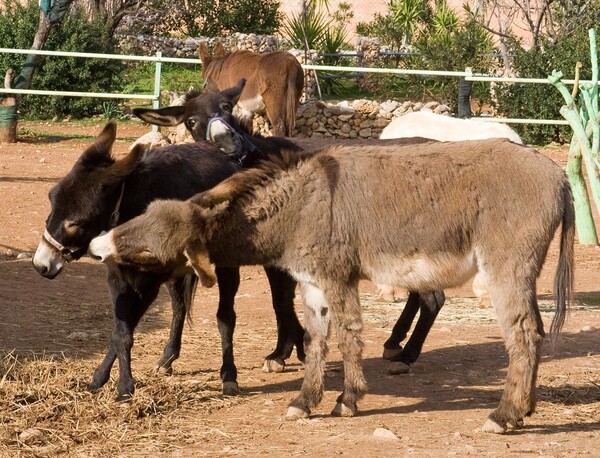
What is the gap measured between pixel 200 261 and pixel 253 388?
4.23 feet

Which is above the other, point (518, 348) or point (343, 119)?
point (518, 348)

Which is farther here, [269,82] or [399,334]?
[269,82]

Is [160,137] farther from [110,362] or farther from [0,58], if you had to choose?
[110,362]

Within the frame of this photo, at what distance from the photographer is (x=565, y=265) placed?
5734 millimetres

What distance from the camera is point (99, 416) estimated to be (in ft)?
17.9

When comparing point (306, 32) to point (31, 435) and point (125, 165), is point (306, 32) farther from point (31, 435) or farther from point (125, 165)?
point (31, 435)

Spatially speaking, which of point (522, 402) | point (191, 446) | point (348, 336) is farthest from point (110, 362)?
point (522, 402)

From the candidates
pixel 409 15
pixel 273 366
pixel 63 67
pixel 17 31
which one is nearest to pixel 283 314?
pixel 273 366

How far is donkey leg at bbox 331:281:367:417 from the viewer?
5582 millimetres

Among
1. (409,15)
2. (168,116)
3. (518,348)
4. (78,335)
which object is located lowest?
(78,335)

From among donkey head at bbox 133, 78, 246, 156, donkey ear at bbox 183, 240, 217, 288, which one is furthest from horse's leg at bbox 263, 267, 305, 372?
donkey ear at bbox 183, 240, 217, 288

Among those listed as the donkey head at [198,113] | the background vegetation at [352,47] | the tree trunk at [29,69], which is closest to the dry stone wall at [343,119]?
the background vegetation at [352,47]

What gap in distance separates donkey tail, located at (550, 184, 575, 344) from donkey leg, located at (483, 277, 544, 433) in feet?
0.95

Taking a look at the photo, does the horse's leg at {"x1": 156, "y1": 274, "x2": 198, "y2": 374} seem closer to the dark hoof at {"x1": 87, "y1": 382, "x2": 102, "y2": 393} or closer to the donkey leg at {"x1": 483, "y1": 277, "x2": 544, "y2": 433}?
the dark hoof at {"x1": 87, "y1": 382, "x2": 102, "y2": 393}
